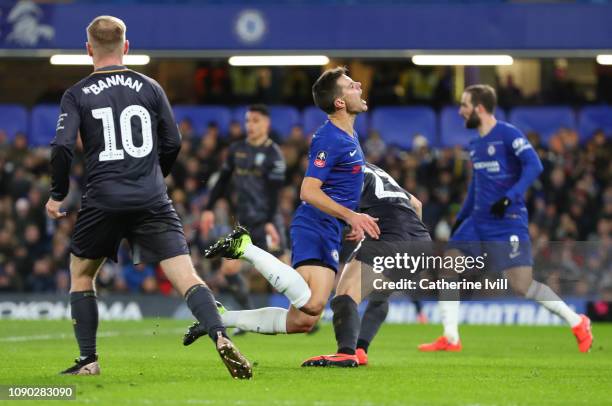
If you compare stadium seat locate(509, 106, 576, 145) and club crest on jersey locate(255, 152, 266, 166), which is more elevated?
stadium seat locate(509, 106, 576, 145)

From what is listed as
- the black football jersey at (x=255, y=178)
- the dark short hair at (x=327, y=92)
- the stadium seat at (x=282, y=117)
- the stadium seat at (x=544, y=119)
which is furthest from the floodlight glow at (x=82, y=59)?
the dark short hair at (x=327, y=92)

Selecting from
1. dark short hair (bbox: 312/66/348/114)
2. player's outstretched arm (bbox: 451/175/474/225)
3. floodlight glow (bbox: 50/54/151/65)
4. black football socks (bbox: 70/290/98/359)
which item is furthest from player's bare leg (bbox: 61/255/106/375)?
floodlight glow (bbox: 50/54/151/65)

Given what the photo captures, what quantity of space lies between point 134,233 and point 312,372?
61.6 inches

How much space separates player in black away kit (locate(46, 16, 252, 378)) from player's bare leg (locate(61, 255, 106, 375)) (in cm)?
8

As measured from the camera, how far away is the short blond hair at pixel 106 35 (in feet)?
24.7

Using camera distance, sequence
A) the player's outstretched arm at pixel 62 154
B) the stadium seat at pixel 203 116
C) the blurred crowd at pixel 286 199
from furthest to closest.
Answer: the stadium seat at pixel 203 116, the blurred crowd at pixel 286 199, the player's outstretched arm at pixel 62 154

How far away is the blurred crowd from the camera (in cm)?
1841

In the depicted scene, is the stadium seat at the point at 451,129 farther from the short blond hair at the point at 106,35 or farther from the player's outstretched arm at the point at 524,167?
the short blond hair at the point at 106,35

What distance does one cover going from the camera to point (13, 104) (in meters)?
23.3

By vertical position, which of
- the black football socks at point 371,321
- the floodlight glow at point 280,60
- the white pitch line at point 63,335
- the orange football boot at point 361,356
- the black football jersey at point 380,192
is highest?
the floodlight glow at point 280,60

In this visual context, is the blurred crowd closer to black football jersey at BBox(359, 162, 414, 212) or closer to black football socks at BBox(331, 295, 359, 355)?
black football jersey at BBox(359, 162, 414, 212)

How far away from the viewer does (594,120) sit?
69.1 ft

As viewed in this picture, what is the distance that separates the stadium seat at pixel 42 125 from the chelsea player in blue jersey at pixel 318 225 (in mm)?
12986

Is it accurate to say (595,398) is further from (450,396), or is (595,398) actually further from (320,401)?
(320,401)
